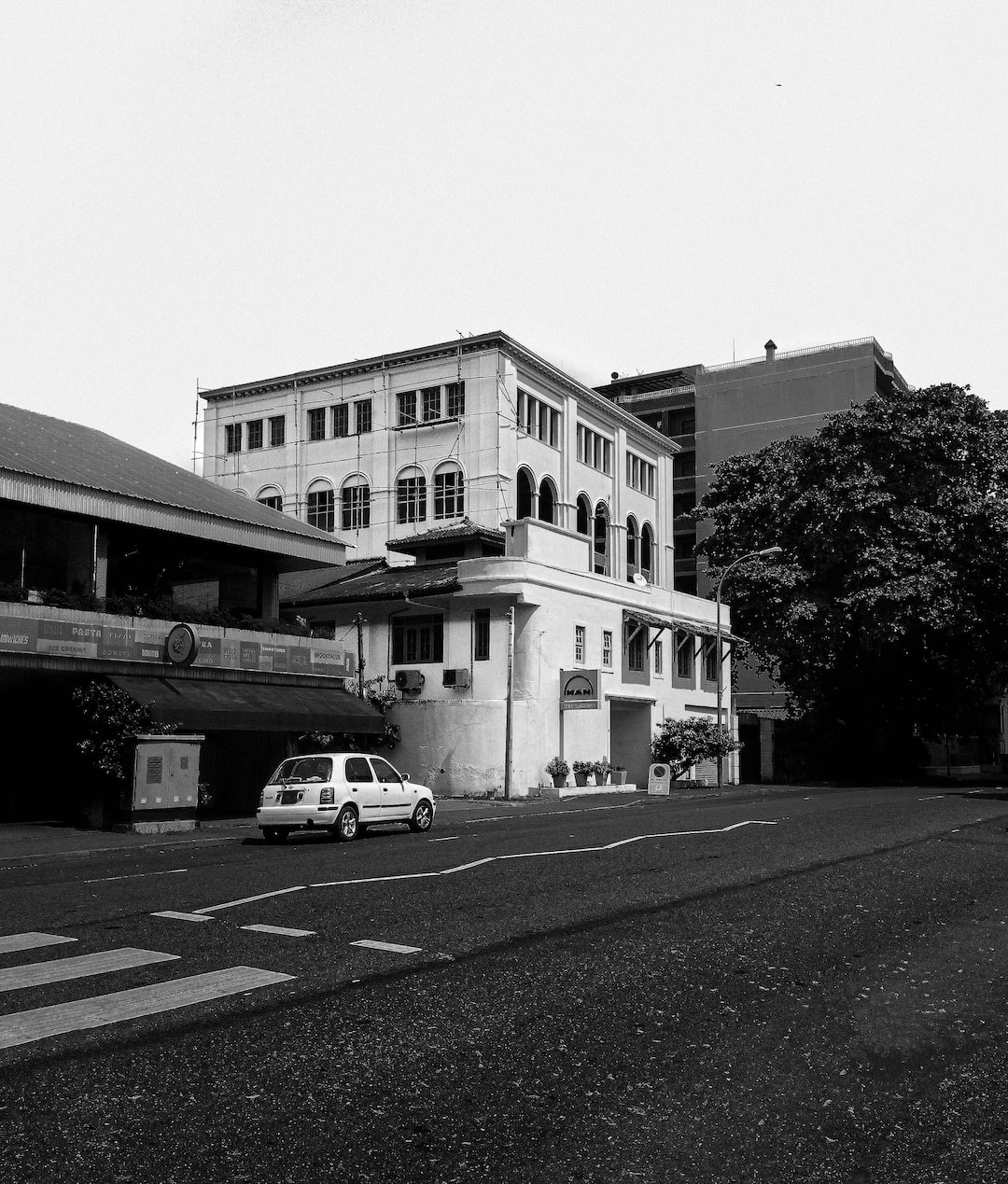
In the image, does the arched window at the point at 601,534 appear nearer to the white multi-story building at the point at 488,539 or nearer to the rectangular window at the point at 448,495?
the white multi-story building at the point at 488,539

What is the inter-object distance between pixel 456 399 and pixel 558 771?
66.1 ft

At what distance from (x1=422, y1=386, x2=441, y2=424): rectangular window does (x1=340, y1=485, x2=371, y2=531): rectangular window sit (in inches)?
169

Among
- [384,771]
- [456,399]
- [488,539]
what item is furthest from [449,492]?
[384,771]

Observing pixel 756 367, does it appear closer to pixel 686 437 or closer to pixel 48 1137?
pixel 686 437

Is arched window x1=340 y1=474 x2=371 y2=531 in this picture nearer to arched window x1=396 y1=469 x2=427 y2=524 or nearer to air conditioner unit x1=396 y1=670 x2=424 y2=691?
arched window x1=396 y1=469 x2=427 y2=524

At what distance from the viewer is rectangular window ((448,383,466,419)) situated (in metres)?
52.2

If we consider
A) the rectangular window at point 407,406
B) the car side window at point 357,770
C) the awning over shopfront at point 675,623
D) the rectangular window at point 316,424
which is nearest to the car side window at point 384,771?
the car side window at point 357,770

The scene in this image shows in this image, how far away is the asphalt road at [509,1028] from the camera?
195 inches

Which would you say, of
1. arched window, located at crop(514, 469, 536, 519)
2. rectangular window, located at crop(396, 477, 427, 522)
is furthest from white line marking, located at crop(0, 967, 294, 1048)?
arched window, located at crop(514, 469, 536, 519)

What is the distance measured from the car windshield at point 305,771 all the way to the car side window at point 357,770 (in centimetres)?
39

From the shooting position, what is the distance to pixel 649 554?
64.2 m

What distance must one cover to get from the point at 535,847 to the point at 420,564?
26.6 meters

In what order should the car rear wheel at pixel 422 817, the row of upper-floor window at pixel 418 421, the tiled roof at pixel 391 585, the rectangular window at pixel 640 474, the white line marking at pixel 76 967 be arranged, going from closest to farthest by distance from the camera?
the white line marking at pixel 76 967, the car rear wheel at pixel 422 817, the tiled roof at pixel 391 585, the row of upper-floor window at pixel 418 421, the rectangular window at pixel 640 474

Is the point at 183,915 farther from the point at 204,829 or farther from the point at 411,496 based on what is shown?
the point at 411,496
